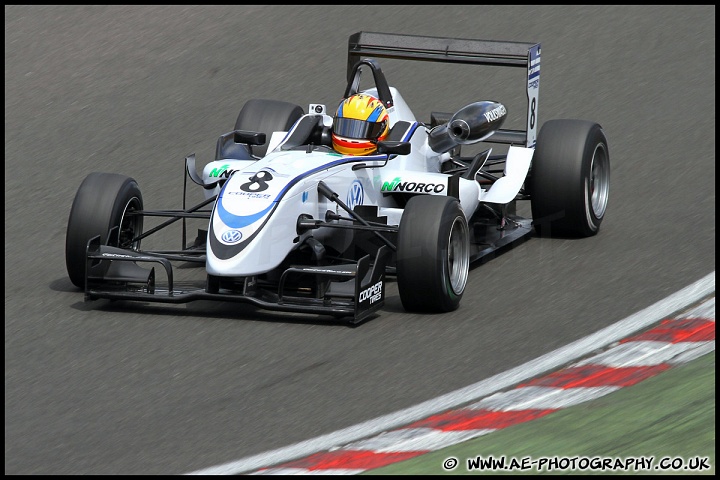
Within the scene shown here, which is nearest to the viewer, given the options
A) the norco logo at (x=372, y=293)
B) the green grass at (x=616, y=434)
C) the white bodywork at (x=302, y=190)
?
the green grass at (x=616, y=434)

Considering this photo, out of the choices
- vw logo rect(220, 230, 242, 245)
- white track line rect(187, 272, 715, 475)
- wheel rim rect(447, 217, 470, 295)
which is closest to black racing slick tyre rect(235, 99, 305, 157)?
wheel rim rect(447, 217, 470, 295)

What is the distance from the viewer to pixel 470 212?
1002 cm

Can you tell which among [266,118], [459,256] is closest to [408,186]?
[459,256]

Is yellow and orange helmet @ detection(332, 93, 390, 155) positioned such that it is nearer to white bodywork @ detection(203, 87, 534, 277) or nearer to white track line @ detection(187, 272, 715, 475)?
white bodywork @ detection(203, 87, 534, 277)

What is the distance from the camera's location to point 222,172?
9.97 m

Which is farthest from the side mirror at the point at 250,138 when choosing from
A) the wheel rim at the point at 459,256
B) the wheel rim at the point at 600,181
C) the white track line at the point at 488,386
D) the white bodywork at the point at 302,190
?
the white track line at the point at 488,386

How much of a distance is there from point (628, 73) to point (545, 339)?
8.26 m

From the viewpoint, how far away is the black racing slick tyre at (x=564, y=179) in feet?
35.0

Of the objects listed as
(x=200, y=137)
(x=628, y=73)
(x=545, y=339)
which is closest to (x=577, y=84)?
(x=628, y=73)

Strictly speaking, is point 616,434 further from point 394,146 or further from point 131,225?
Answer: point 131,225

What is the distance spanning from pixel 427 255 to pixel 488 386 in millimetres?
1371

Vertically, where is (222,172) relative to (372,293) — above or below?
above

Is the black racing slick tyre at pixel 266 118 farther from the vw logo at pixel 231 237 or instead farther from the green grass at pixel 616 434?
the green grass at pixel 616 434

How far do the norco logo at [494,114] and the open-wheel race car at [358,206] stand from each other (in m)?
0.01
